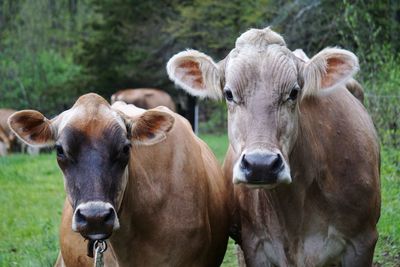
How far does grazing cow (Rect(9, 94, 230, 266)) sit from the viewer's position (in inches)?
170

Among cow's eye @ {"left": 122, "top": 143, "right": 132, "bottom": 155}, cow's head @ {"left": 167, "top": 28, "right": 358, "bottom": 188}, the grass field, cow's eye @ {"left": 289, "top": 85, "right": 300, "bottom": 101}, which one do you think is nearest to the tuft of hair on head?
A: cow's head @ {"left": 167, "top": 28, "right": 358, "bottom": 188}

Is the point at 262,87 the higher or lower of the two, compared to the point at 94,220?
higher

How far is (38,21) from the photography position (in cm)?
3083

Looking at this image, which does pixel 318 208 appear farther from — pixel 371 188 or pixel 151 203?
pixel 151 203

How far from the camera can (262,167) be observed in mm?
4223

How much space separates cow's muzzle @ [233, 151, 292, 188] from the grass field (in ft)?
9.30

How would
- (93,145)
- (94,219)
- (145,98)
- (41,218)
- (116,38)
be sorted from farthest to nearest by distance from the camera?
(116,38), (145,98), (41,218), (93,145), (94,219)

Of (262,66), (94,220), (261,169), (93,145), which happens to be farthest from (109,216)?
(262,66)

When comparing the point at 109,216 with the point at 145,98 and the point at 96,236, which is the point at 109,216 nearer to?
the point at 96,236

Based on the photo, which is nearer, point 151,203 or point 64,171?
point 64,171

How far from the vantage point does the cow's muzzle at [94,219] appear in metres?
4.16

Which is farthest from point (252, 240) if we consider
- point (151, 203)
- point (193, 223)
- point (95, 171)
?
point (95, 171)

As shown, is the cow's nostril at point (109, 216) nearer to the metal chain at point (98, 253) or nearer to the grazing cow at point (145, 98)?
the metal chain at point (98, 253)

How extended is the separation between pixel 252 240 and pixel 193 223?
472mm
